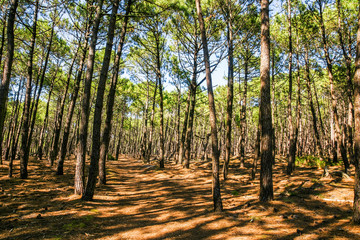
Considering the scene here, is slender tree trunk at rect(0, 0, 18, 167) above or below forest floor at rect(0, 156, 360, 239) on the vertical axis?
above

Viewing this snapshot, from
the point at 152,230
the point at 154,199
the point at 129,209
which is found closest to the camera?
the point at 152,230

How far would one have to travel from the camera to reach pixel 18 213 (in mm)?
5422

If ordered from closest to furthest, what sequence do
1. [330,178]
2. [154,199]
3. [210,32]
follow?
1. [154,199]
2. [330,178]
3. [210,32]

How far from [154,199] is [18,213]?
14.1ft

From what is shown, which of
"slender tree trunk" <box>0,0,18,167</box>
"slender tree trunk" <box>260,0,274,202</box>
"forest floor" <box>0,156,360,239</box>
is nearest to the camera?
"forest floor" <box>0,156,360,239</box>

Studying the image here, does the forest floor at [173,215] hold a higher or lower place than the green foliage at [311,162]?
lower

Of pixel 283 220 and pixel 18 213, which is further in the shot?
pixel 18 213

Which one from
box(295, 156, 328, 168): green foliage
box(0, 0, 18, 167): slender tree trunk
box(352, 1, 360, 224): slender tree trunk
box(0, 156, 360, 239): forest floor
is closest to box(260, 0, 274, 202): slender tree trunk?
box(0, 156, 360, 239): forest floor

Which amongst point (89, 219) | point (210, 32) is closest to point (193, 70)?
point (210, 32)

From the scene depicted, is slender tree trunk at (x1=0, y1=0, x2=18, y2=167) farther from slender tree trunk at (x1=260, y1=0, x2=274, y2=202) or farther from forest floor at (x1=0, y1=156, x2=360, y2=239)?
slender tree trunk at (x1=260, y1=0, x2=274, y2=202)

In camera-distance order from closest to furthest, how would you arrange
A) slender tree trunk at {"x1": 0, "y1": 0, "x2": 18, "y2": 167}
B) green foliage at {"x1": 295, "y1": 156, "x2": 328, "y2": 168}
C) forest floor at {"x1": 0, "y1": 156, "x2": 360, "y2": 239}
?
forest floor at {"x1": 0, "y1": 156, "x2": 360, "y2": 239} < slender tree trunk at {"x1": 0, "y1": 0, "x2": 18, "y2": 167} < green foliage at {"x1": 295, "y1": 156, "x2": 328, "y2": 168}

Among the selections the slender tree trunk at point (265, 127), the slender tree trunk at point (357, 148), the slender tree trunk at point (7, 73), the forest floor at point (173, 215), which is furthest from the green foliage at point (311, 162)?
the slender tree trunk at point (7, 73)

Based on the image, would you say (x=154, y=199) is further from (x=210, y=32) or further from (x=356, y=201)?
(x=210, y=32)

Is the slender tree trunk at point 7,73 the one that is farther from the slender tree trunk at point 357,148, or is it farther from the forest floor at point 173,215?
the slender tree trunk at point 357,148
